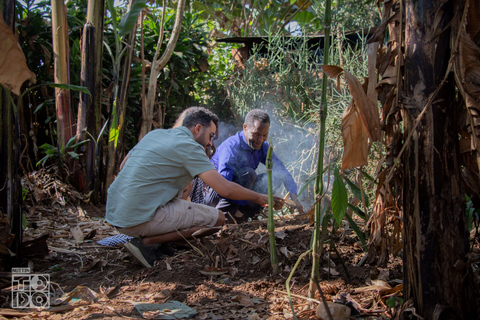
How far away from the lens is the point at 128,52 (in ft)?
15.2

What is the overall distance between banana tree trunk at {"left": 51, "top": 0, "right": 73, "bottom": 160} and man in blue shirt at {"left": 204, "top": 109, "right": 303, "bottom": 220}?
5.63ft

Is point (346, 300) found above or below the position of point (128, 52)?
below

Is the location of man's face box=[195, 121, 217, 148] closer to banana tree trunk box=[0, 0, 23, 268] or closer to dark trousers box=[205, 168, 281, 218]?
dark trousers box=[205, 168, 281, 218]

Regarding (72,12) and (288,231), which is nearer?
(288,231)

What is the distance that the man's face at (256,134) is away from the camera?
3.83m

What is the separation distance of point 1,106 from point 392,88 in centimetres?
209

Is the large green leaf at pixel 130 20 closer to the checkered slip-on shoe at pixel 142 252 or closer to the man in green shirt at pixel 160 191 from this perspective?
the man in green shirt at pixel 160 191

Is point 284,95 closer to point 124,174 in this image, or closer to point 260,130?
point 260,130

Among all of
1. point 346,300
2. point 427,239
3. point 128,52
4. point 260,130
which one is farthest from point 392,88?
point 128,52

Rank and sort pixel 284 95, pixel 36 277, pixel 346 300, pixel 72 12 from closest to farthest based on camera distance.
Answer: pixel 346 300 → pixel 36 277 → pixel 284 95 → pixel 72 12

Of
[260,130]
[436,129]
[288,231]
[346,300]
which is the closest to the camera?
[436,129]

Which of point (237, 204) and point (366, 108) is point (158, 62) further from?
point (366, 108)

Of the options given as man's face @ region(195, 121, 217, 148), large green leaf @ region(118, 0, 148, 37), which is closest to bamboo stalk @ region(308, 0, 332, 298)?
man's face @ region(195, 121, 217, 148)

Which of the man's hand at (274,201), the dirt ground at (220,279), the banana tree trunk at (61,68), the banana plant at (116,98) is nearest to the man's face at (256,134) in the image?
the man's hand at (274,201)
